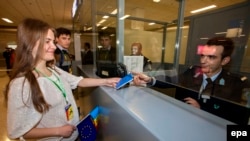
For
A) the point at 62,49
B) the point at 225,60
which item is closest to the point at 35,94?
the point at 225,60

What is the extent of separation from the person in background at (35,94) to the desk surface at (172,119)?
0.32 m

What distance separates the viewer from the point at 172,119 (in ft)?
1.69

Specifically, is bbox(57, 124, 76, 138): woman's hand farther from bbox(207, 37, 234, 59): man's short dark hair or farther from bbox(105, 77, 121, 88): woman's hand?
bbox(207, 37, 234, 59): man's short dark hair

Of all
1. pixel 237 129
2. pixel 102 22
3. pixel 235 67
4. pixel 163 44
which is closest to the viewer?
pixel 237 129

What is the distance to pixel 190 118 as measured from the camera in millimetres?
528

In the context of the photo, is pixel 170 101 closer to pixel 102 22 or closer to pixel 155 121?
pixel 155 121

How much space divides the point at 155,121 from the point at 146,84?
57 centimetres

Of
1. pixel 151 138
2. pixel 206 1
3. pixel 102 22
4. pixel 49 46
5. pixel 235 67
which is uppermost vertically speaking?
pixel 206 1

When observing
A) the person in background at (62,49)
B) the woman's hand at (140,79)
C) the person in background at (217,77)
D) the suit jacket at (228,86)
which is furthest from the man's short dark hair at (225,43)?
the person in background at (62,49)

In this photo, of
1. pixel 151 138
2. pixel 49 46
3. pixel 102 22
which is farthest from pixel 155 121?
pixel 102 22

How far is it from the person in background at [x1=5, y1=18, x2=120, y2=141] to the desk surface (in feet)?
1.04

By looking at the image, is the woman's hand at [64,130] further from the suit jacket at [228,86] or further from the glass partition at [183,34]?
the suit jacket at [228,86]

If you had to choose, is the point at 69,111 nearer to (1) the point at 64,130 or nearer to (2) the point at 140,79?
(1) the point at 64,130

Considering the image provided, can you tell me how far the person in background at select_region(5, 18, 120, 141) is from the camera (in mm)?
636
